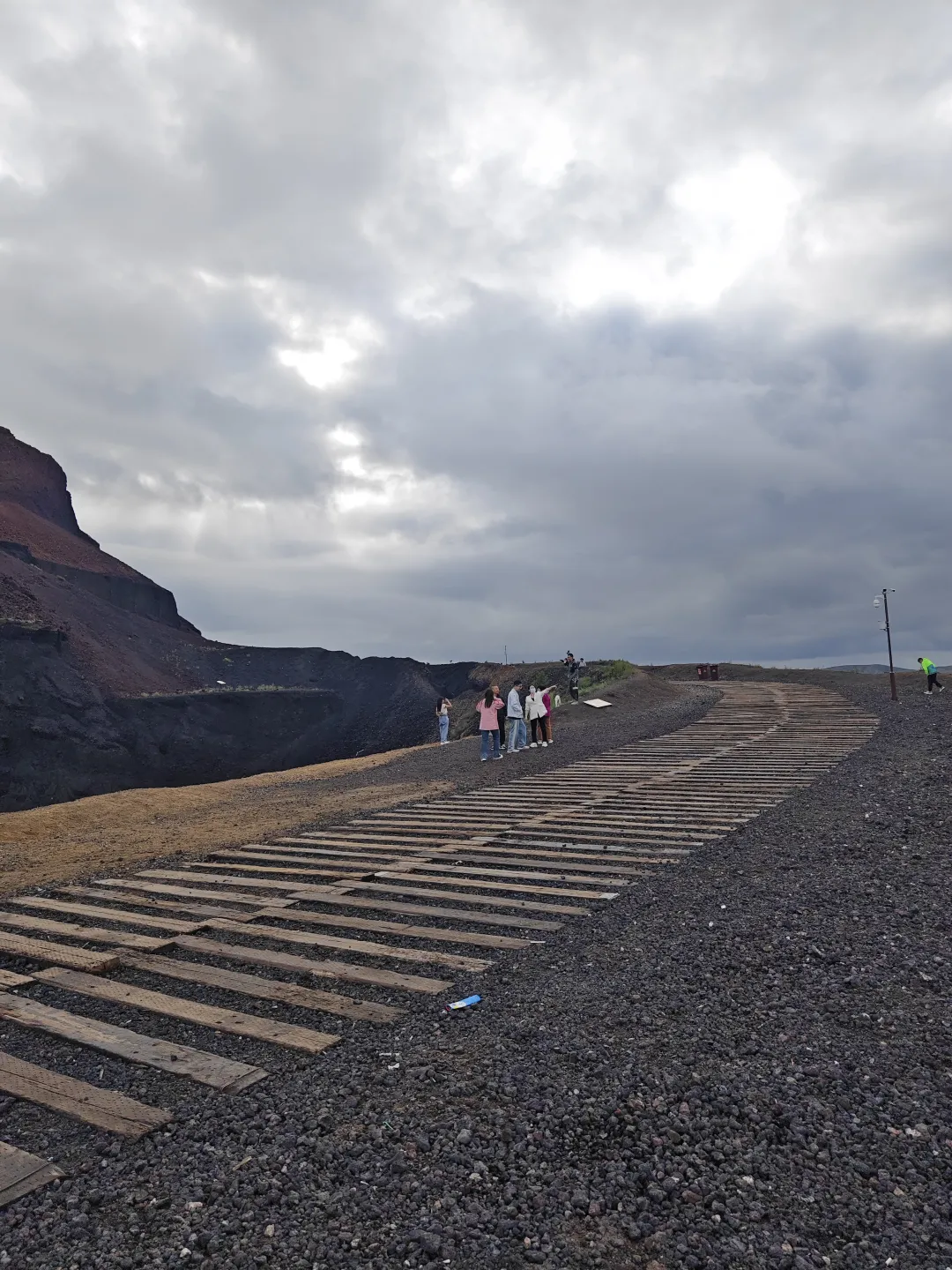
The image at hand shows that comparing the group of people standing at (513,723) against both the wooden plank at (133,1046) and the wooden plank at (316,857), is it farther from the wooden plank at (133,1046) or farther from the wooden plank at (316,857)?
the wooden plank at (133,1046)

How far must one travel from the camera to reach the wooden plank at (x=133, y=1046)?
3656 mm

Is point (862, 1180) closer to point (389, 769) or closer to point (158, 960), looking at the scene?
point (158, 960)

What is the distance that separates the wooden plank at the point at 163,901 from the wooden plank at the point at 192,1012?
56.3 inches

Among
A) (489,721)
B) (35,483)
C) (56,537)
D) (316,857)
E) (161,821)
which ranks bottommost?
(161,821)

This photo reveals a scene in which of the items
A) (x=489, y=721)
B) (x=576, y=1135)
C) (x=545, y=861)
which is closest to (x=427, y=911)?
(x=545, y=861)

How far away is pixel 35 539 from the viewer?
52.0 m

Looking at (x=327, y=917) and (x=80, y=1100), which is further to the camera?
(x=327, y=917)

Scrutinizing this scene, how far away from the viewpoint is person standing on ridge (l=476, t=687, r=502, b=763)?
17.2 meters

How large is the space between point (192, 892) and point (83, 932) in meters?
1.31

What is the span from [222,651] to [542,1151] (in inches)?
2141

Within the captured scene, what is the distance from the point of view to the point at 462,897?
680 centimetres

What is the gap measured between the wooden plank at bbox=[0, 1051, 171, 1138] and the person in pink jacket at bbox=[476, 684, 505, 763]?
43.6 ft

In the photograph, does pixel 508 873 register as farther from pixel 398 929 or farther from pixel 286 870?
pixel 286 870

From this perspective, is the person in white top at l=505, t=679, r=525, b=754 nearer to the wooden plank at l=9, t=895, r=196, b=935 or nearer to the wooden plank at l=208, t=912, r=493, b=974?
the wooden plank at l=9, t=895, r=196, b=935
